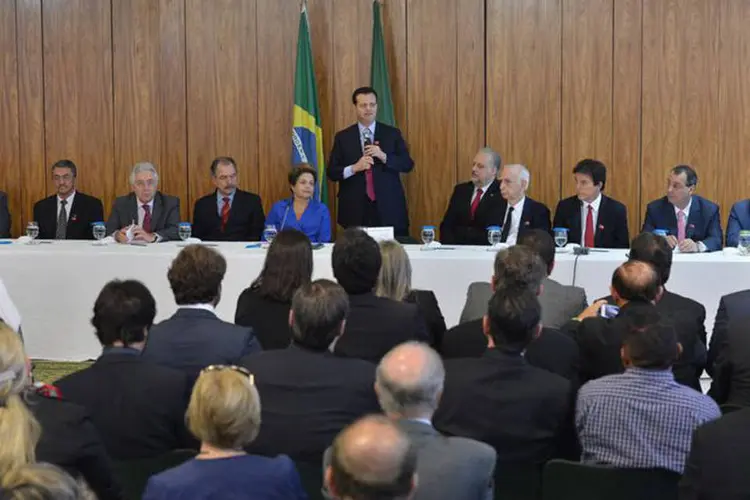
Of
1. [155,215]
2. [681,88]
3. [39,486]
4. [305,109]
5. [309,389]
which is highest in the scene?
[681,88]

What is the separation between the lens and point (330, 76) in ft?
28.5

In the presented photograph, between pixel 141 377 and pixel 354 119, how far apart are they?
569 centimetres

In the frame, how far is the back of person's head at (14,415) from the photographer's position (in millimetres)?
2217

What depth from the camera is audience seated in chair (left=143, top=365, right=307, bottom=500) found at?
2.34m

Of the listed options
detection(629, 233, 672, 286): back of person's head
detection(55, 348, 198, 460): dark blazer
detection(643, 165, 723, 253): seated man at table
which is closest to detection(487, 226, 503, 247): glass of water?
detection(643, 165, 723, 253): seated man at table

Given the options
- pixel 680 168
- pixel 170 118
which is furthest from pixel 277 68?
pixel 680 168

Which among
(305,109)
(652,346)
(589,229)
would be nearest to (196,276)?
(652,346)

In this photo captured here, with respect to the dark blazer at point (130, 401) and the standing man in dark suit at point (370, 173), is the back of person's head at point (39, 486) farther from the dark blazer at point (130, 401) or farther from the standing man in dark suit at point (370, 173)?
the standing man in dark suit at point (370, 173)

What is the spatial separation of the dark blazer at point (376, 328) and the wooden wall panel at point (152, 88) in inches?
209

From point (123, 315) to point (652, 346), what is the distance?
156 cm

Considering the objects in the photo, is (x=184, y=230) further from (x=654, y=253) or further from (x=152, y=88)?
(x=654, y=253)

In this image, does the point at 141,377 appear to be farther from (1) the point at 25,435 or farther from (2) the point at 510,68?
(2) the point at 510,68

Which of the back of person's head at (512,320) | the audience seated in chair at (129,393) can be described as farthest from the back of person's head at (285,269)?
the back of person's head at (512,320)

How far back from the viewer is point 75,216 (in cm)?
810
